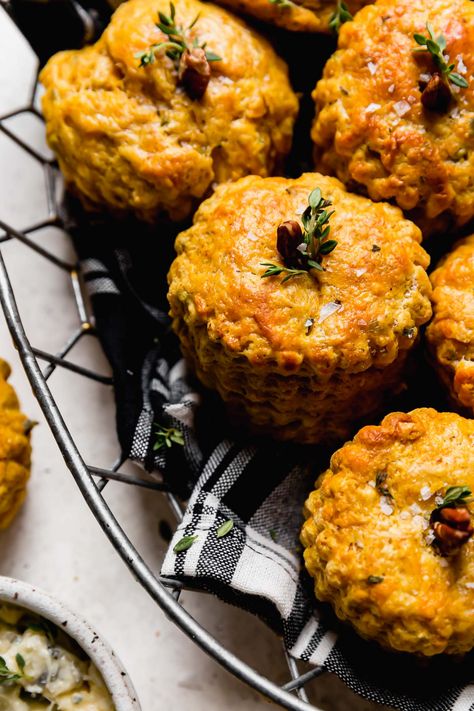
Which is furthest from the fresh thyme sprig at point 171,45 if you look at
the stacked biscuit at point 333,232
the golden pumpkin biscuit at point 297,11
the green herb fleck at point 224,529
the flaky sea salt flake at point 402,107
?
the green herb fleck at point 224,529

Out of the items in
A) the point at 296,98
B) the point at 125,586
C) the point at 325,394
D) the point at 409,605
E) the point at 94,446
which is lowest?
the point at 125,586

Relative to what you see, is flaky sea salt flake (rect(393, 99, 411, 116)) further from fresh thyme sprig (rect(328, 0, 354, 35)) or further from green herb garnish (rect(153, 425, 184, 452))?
green herb garnish (rect(153, 425, 184, 452))

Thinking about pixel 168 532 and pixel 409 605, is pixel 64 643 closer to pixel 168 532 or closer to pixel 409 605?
pixel 168 532

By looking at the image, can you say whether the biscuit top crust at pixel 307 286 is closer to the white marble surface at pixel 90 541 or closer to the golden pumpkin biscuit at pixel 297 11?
the golden pumpkin biscuit at pixel 297 11

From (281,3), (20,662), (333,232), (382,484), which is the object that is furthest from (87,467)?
(281,3)

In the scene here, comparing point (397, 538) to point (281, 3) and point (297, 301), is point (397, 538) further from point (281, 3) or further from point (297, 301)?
point (281, 3)

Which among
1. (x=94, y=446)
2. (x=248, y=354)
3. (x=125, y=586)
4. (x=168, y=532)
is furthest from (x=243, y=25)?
(x=125, y=586)
